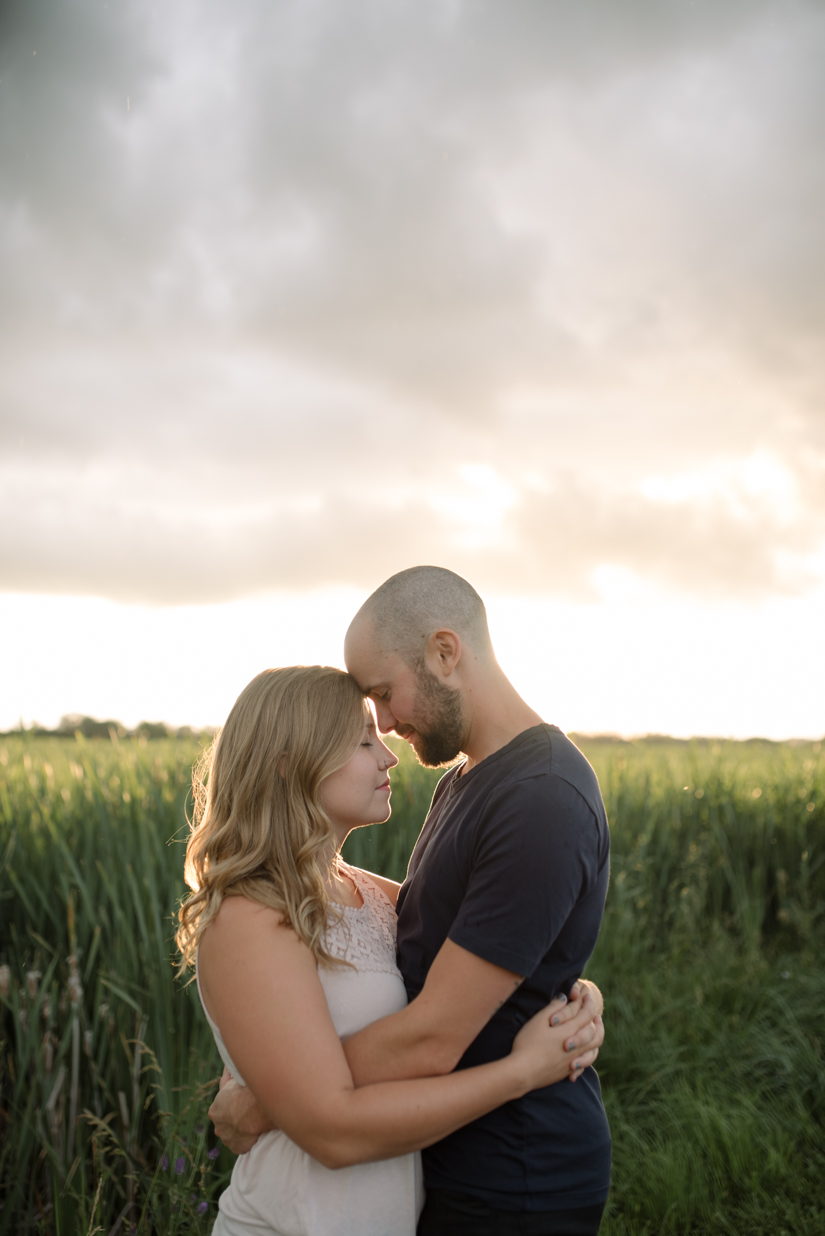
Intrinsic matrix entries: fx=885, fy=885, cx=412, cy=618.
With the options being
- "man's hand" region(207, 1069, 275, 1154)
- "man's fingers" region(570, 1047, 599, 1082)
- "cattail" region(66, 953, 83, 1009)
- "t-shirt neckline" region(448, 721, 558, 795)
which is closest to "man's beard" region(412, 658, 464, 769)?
"t-shirt neckline" region(448, 721, 558, 795)

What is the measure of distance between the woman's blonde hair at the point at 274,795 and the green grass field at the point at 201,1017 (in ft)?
5.22

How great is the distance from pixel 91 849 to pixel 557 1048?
3539 millimetres

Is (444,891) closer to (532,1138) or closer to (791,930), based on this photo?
(532,1138)

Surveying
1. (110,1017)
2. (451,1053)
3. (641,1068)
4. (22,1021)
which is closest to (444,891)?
(451,1053)

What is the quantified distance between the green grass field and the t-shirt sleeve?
1.97 metres

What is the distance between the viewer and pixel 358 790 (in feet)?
7.20

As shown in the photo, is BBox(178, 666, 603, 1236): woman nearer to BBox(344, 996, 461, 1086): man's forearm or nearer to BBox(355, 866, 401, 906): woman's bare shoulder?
BBox(344, 996, 461, 1086): man's forearm

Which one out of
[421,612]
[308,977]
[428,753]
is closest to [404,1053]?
[308,977]

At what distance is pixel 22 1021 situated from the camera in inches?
165

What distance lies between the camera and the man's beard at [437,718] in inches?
91.2

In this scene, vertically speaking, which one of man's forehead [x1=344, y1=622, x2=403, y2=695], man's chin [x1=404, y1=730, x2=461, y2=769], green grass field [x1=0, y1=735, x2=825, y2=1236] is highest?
man's forehead [x1=344, y1=622, x2=403, y2=695]

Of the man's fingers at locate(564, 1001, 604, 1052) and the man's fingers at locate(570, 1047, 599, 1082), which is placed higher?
the man's fingers at locate(564, 1001, 604, 1052)

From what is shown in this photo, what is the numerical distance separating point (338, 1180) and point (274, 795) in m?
0.82

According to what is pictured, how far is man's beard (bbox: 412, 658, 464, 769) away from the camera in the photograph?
2.32 meters
